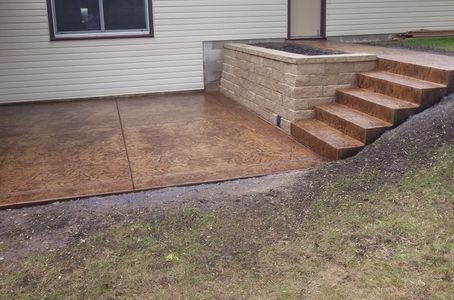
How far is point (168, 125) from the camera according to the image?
6016 mm

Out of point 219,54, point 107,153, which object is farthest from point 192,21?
point 107,153

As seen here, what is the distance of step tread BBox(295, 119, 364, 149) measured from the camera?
14.6 ft

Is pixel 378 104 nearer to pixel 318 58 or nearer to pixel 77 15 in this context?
pixel 318 58

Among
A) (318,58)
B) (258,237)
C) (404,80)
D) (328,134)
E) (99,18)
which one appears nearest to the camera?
(258,237)

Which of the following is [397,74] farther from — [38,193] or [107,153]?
[38,193]

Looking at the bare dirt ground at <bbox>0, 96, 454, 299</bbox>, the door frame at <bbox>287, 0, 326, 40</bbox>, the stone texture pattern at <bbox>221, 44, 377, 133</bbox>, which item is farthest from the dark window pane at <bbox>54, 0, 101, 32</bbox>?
the bare dirt ground at <bbox>0, 96, 454, 299</bbox>

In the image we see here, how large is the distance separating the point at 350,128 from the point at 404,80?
86 cm

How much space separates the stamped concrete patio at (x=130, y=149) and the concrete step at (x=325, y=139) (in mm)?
102

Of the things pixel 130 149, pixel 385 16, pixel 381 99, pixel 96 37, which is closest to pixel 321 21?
pixel 385 16

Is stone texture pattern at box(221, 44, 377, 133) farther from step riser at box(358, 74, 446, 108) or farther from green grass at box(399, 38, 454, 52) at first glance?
green grass at box(399, 38, 454, 52)

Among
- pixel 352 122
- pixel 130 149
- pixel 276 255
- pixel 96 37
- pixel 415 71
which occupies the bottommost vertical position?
pixel 276 255

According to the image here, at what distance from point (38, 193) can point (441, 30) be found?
8484mm

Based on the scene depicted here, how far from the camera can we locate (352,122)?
4.64 m

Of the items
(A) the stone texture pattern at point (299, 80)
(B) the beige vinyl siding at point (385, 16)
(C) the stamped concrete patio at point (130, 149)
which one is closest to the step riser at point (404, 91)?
(A) the stone texture pattern at point (299, 80)
